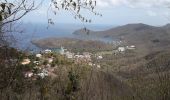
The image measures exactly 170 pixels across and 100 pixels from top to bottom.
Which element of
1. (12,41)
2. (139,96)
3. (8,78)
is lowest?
(139,96)

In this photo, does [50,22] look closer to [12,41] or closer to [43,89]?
[12,41]

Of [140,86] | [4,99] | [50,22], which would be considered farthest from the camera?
[140,86]

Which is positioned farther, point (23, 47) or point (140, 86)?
point (140, 86)

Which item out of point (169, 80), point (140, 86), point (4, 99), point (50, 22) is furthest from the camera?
point (140, 86)

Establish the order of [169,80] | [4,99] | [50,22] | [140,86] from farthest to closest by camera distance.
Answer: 1. [140,86]
2. [169,80]
3. [50,22]
4. [4,99]

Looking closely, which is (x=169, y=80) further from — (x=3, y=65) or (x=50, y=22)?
(x=3, y=65)

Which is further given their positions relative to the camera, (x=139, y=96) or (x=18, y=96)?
(x=139, y=96)

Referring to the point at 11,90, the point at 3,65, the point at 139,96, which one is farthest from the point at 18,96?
the point at 139,96

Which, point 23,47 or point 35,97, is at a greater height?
point 23,47

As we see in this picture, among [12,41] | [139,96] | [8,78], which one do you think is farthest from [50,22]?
[139,96]
